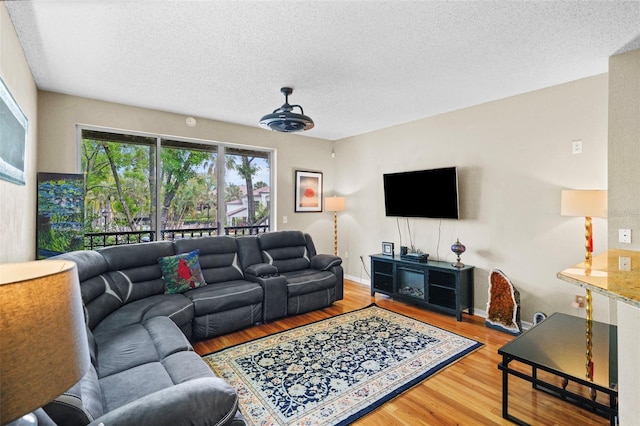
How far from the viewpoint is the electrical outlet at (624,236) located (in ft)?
8.43

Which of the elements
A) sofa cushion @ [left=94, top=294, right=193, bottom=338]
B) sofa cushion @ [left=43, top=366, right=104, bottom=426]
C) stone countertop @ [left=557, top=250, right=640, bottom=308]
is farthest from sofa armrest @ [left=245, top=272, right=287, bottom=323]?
stone countertop @ [left=557, top=250, right=640, bottom=308]

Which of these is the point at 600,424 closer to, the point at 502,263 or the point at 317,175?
the point at 502,263

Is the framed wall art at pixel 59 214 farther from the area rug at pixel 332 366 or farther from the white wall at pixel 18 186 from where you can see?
the area rug at pixel 332 366

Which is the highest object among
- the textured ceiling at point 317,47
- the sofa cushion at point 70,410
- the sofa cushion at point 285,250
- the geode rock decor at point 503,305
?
the textured ceiling at point 317,47

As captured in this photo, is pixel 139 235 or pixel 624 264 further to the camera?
pixel 139 235

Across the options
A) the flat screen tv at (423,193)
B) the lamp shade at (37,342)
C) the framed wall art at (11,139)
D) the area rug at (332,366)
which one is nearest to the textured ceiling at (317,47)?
the framed wall art at (11,139)

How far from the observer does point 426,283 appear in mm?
4070

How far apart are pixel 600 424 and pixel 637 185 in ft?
6.03

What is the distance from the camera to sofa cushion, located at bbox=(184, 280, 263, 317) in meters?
3.16

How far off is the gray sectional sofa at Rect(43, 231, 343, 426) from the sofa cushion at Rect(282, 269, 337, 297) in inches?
0.5

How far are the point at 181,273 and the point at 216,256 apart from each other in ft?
1.75

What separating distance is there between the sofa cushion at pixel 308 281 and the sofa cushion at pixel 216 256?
2.15 ft

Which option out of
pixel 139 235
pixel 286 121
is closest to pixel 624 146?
pixel 286 121

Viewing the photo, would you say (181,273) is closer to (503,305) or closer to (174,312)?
(174,312)
